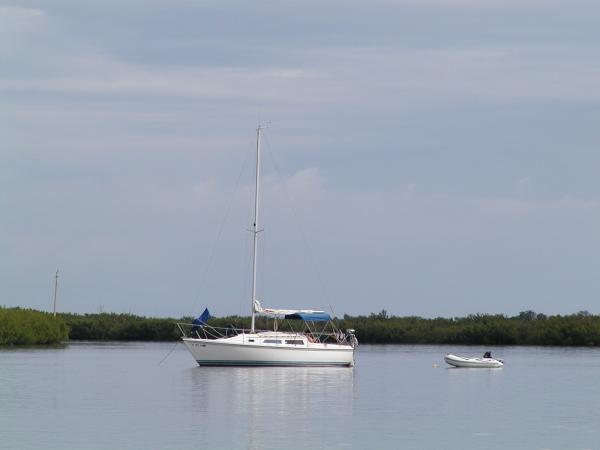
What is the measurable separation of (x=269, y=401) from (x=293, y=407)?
103 inches

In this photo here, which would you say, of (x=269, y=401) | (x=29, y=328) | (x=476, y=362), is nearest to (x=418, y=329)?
(x=29, y=328)

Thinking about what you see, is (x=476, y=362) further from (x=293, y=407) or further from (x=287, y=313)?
(x=293, y=407)

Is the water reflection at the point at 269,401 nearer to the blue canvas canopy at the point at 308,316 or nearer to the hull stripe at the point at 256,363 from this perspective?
the hull stripe at the point at 256,363

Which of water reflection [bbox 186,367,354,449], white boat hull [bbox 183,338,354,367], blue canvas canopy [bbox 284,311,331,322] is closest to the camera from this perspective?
water reflection [bbox 186,367,354,449]

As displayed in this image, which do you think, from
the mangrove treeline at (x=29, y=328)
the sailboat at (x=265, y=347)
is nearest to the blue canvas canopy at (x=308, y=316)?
the sailboat at (x=265, y=347)

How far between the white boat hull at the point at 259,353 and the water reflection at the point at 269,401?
1.41 feet

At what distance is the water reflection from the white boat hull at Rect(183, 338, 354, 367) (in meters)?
0.43

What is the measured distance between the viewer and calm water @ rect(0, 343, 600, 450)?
33406 millimetres

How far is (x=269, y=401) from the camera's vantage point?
1757 inches

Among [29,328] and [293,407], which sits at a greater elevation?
[29,328]

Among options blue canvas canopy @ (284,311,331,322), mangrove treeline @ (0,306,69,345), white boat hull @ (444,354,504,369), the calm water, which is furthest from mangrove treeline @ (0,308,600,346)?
the calm water

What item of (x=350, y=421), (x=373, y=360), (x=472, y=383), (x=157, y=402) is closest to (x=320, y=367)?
(x=472, y=383)

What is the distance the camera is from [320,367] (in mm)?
63812

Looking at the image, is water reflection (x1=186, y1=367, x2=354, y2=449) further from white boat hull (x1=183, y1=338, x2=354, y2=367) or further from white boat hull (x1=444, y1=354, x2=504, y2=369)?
white boat hull (x1=444, y1=354, x2=504, y2=369)
